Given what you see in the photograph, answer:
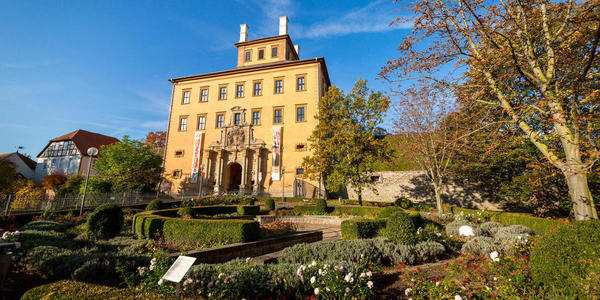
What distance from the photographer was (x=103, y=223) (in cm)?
773

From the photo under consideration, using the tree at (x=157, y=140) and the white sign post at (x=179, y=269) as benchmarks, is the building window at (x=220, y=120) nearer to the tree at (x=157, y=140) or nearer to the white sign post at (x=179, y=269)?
the tree at (x=157, y=140)

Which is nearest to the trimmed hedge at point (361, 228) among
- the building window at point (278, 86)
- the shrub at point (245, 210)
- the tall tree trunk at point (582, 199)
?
the tall tree trunk at point (582, 199)

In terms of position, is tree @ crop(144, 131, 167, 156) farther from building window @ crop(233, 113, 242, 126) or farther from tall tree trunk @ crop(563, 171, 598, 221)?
tall tree trunk @ crop(563, 171, 598, 221)

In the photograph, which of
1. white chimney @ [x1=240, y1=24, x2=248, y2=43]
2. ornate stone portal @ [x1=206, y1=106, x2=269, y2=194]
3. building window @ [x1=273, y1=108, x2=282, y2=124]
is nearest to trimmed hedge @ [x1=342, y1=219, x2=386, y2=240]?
ornate stone portal @ [x1=206, y1=106, x2=269, y2=194]

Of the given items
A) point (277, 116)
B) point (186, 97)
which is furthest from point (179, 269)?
point (186, 97)

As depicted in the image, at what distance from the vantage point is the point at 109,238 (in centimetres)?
779

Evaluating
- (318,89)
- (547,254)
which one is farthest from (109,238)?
(318,89)

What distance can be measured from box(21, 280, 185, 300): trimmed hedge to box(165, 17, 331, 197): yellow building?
1931cm

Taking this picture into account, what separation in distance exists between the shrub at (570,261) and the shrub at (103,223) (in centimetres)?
1030

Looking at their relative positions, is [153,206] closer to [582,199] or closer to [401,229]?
[401,229]

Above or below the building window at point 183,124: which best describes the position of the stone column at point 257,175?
below

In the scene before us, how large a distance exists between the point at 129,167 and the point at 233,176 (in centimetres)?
994

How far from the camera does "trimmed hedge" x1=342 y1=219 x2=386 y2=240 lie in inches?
330

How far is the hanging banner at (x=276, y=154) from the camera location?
24.1 metres
